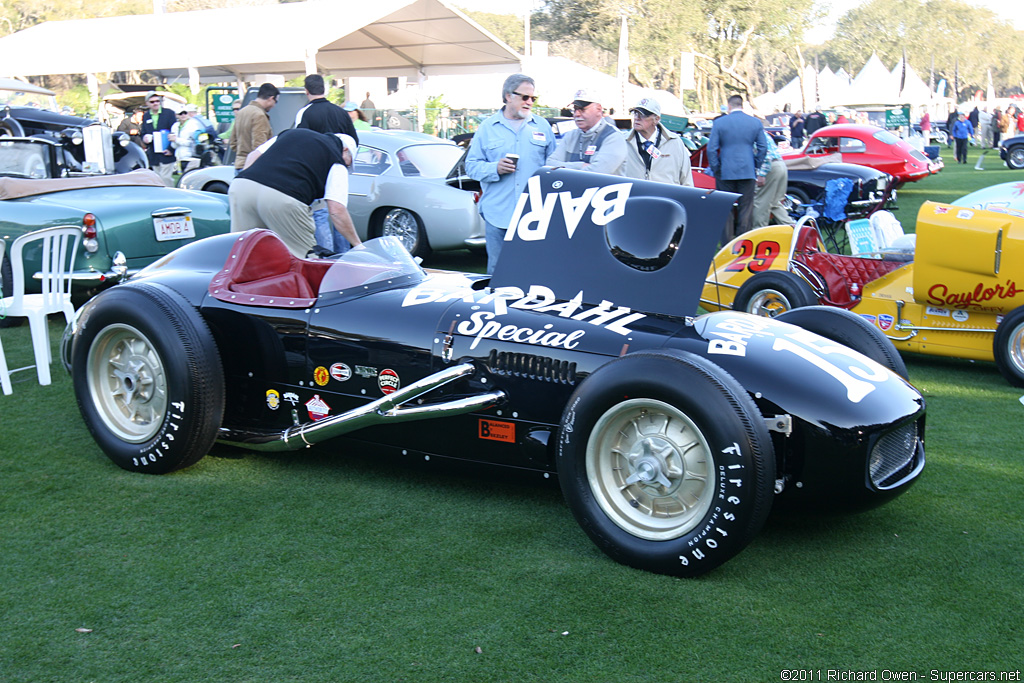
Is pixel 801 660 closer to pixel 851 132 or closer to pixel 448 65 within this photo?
pixel 851 132

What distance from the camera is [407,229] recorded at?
415 inches

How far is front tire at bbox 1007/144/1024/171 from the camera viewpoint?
84.0ft

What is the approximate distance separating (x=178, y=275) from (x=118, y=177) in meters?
4.26

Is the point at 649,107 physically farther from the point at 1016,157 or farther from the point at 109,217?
the point at 1016,157

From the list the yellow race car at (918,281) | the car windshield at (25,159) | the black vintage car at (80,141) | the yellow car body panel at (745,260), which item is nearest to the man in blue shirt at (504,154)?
the yellow car body panel at (745,260)

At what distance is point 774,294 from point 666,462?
387cm

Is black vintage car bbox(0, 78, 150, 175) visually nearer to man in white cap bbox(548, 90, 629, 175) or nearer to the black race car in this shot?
man in white cap bbox(548, 90, 629, 175)

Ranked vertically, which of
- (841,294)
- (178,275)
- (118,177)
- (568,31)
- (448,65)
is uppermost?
(568,31)

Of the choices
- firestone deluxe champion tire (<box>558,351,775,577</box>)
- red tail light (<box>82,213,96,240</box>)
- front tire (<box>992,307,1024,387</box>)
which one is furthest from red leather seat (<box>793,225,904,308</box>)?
red tail light (<box>82,213,96,240</box>)

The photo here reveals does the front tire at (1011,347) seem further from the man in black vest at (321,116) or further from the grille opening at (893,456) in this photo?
the man in black vest at (321,116)

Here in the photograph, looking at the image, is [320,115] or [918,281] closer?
[918,281]

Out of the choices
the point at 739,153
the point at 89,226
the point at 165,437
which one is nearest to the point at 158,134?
the point at 89,226

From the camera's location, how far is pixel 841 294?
6781 mm

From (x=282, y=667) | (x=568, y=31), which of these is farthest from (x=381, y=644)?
(x=568, y=31)
